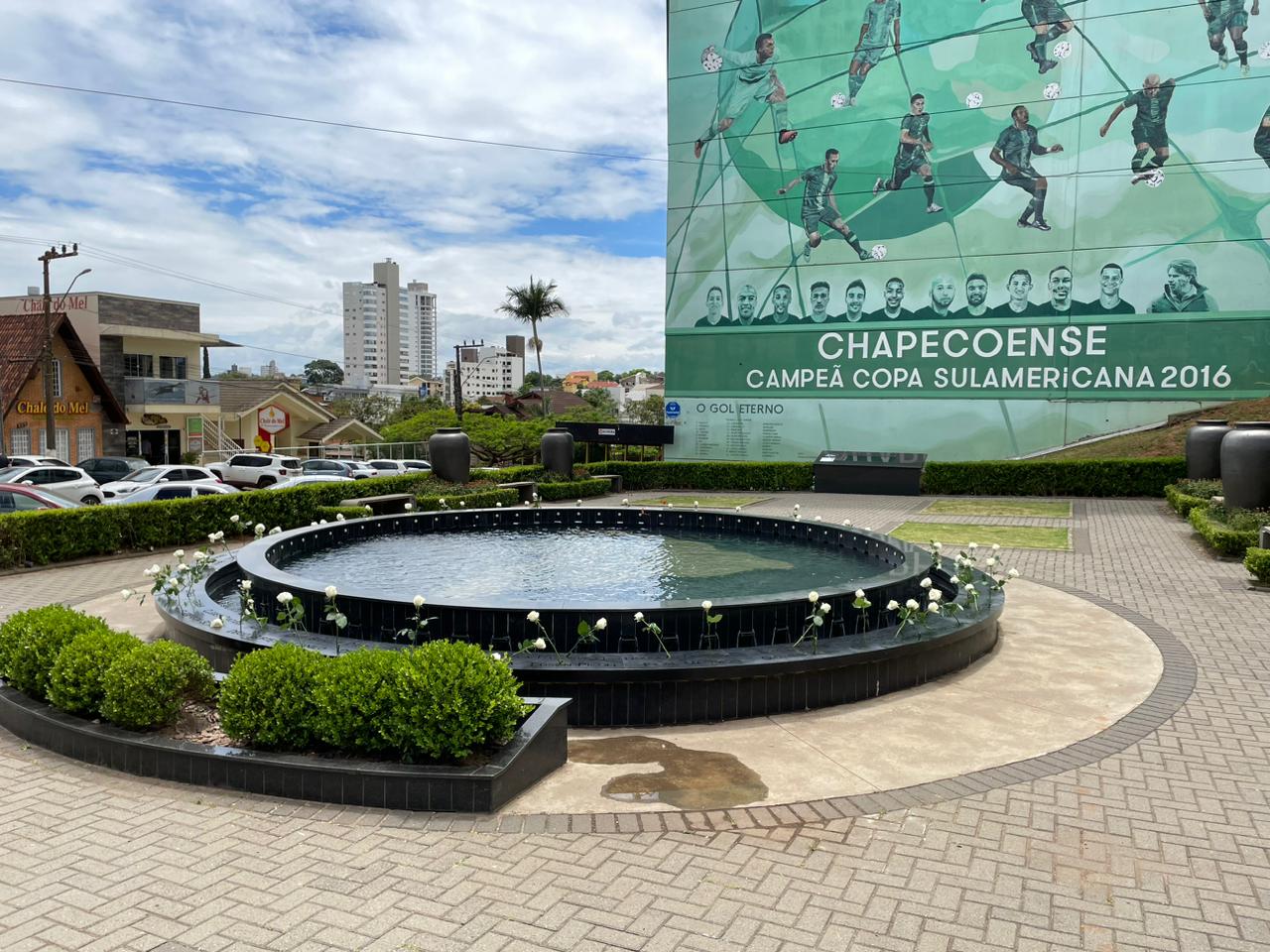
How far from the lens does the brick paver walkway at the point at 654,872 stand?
4.11 metres

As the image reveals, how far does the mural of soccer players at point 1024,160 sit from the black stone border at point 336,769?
105ft

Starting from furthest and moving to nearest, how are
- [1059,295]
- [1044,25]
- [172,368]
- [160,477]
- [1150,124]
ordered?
[172,368] → [1044,25] → [1059,295] → [1150,124] → [160,477]

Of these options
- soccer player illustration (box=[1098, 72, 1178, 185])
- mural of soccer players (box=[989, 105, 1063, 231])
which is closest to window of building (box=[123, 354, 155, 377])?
mural of soccer players (box=[989, 105, 1063, 231])

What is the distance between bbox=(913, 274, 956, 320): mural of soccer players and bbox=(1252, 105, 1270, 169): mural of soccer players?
1038cm

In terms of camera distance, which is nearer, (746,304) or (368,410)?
(746,304)

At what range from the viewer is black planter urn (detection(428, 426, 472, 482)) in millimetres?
24266

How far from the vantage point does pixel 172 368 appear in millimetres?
45812

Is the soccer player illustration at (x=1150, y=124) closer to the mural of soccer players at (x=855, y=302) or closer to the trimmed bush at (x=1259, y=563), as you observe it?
the mural of soccer players at (x=855, y=302)

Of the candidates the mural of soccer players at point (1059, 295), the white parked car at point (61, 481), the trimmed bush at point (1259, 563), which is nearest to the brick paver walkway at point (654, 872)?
the trimmed bush at point (1259, 563)

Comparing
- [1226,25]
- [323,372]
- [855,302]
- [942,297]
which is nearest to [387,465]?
[855,302]

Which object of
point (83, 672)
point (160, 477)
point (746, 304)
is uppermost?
point (746, 304)

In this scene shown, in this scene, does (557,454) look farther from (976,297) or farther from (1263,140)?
(1263,140)

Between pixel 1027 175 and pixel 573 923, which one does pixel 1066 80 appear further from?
pixel 573 923

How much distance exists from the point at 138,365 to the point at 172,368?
2.20 metres
